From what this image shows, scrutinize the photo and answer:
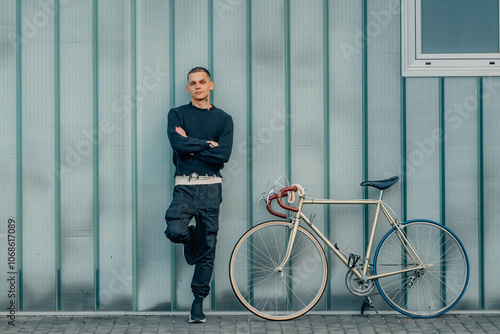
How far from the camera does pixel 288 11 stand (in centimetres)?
581

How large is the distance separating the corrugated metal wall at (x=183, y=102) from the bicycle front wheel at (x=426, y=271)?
0.46ft

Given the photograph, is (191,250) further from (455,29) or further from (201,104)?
(455,29)

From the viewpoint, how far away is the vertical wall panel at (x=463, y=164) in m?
5.80

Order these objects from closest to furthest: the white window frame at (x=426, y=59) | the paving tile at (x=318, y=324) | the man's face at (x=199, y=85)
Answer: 1. the paving tile at (x=318, y=324)
2. the man's face at (x=199, y=85)
3. the white window frame at (x=426, y=59)

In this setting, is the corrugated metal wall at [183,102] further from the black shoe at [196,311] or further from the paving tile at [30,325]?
the black shoe at [196,311]

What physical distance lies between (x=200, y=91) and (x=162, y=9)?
2.84ft

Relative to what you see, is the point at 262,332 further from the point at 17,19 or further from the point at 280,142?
the point at 17,19

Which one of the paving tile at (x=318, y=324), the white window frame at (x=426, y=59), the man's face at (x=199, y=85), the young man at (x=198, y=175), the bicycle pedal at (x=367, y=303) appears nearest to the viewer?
the paving tile at (x=318, y=324)

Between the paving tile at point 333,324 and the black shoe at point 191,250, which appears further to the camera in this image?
the black shoe at point 191,250

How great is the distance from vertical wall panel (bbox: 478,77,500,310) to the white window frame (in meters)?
0.14

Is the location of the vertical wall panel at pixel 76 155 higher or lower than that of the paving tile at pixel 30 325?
higher

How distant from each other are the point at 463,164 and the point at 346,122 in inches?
42.3

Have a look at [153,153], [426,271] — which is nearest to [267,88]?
[153,153]

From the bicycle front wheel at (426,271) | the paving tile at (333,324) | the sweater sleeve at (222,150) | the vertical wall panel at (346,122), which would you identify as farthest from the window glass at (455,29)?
the paving tile at (333,324)
